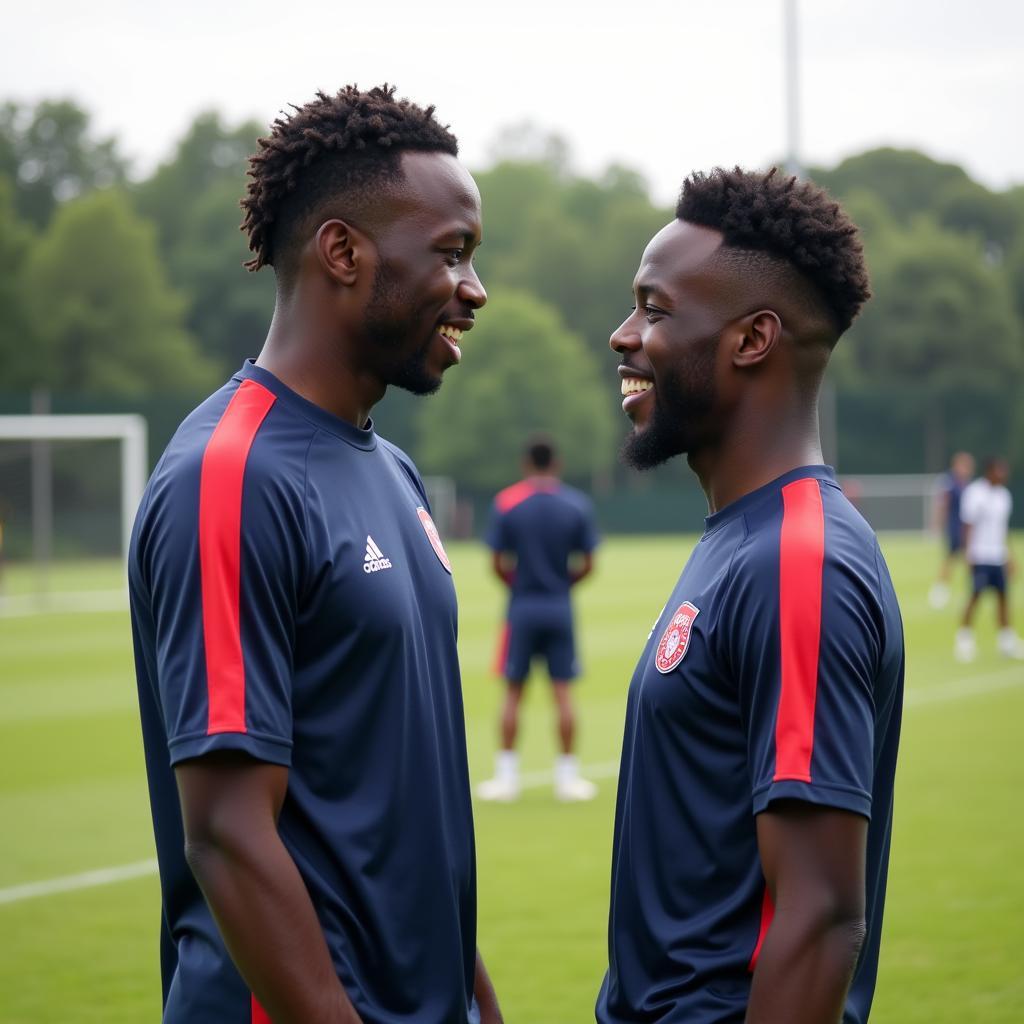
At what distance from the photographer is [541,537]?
10875mm

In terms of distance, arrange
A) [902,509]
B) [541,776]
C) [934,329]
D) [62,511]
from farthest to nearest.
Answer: [934,329] → [902,509] → [62,511] → [541,776]

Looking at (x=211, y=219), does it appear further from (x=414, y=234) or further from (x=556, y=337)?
(x=414, y=234)

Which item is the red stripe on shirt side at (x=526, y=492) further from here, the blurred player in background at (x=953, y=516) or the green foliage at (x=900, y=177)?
the green foliage at (x=900, y=177)

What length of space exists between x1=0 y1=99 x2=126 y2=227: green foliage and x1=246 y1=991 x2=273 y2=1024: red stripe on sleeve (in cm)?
7459

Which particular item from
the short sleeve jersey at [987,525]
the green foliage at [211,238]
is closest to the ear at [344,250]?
the short sleeve jersey at [987,525]

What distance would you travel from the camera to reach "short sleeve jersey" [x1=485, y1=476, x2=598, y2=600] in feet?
35.5

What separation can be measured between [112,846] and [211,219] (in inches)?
2651

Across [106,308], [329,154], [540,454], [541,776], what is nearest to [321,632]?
[329,154]

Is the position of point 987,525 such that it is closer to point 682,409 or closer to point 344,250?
point 682,409

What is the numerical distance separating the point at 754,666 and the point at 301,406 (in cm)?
94

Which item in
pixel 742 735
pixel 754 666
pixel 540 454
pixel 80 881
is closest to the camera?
pixel 754 666

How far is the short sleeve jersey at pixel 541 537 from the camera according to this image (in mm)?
10812

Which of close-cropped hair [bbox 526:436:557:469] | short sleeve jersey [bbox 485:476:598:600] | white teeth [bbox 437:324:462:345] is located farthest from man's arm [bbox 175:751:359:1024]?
close-cropped hair [bbox 526:436:557:469]

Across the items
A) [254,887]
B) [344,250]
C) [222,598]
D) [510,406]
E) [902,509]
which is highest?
[344,250]
